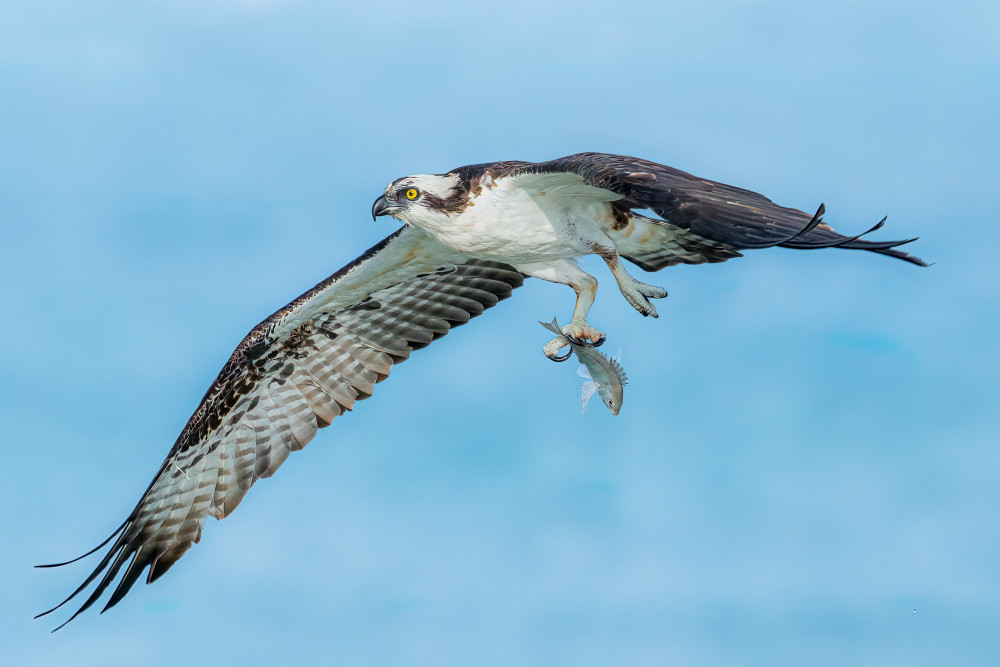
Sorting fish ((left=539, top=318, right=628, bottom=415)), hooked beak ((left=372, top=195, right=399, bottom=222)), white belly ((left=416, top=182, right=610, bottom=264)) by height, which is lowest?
fish ((left=539, top=318, right=628, bottom=415))

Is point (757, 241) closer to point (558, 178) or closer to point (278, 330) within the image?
point (558, 178)

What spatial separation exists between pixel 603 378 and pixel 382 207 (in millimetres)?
2433

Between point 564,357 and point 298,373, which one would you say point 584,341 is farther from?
point 298,373

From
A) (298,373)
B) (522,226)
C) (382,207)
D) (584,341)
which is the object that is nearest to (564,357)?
(584,341)

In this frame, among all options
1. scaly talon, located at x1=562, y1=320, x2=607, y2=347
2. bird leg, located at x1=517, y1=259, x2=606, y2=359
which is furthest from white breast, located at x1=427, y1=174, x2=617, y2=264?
scaly talon, located at x1=562, y1=320, x2=607, y2=347

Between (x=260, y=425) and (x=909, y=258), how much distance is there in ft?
21.9

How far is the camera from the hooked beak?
1043 cm

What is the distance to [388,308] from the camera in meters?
12.3

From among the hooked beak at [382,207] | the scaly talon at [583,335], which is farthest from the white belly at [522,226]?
the scaly talon at [583,335]

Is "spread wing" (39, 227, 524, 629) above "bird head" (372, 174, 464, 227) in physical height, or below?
below


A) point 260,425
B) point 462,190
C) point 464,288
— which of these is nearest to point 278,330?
point 260,425

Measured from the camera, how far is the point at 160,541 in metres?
11.8

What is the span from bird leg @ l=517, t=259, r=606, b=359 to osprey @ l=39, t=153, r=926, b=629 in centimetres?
1

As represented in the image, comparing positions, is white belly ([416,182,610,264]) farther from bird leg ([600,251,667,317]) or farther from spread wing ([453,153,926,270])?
bird leg ([600,251,667,317])
